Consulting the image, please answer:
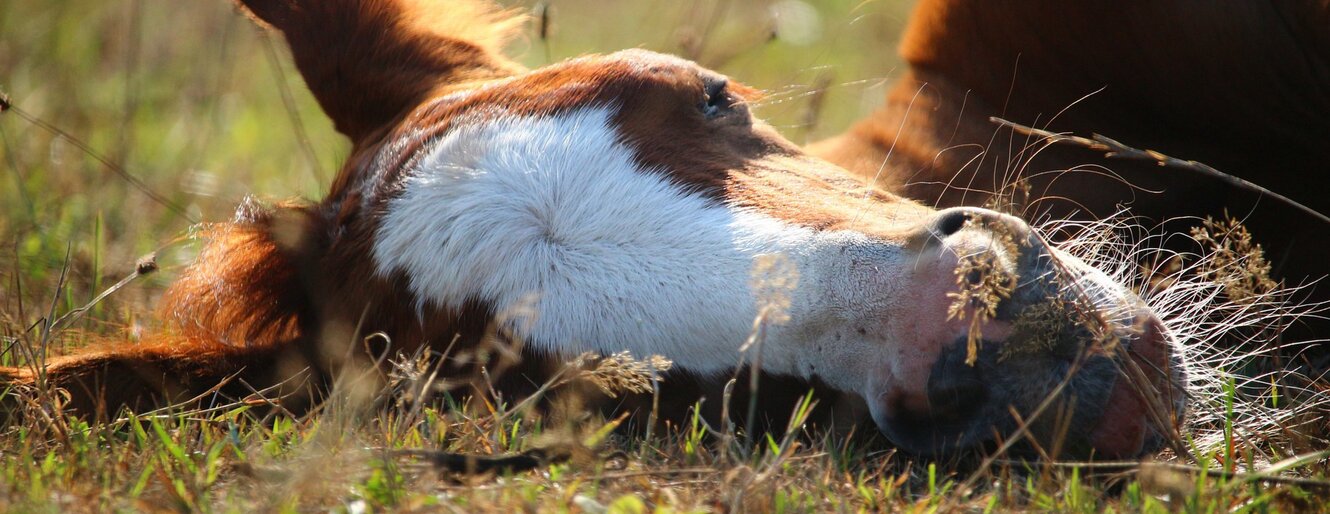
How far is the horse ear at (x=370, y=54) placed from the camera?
2.91 meters

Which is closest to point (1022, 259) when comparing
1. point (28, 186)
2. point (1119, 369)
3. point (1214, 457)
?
point (1119, 369)

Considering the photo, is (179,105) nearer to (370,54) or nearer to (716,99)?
(370,54)

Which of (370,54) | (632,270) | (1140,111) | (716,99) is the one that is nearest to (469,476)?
(632,270)

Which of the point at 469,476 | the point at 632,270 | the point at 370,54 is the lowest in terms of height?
the point at 469,476

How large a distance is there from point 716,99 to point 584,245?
0.67 m

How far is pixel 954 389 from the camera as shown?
178 cm

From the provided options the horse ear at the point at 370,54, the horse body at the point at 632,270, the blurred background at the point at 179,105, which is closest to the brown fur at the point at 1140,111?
the blurred background at the point at 179,105

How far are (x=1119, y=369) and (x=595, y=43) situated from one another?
18.3 ft

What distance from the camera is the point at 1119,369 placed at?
5.93 feet

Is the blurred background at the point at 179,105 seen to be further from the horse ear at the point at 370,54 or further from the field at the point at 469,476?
the horse ear at the point at 370,54

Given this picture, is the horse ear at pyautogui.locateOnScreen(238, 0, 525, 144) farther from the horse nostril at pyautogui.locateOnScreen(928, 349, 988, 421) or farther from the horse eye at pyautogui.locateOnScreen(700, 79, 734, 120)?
the horse nostril at pyautogui.locateOnScreen(928, 349, 988, 421)

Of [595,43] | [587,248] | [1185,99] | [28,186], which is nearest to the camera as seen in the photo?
[587,248]

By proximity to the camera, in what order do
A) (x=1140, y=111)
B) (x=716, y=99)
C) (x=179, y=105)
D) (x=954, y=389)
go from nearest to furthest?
(x=954, y=389), (x=716, y=99), (x=1140, y=111), (x=179, y=105)

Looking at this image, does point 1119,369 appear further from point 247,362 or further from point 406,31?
point 406,31
